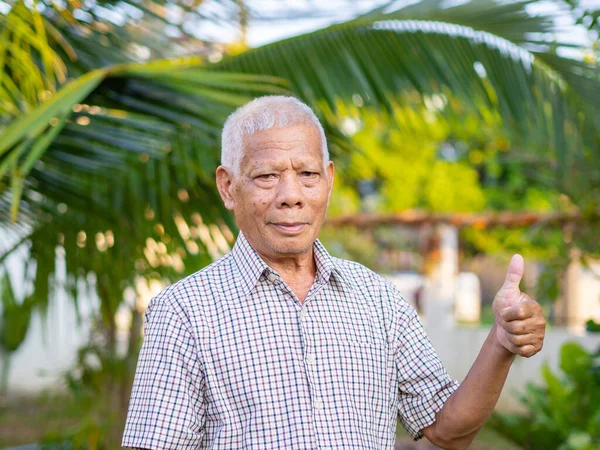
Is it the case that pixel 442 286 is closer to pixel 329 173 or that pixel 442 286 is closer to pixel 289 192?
pixel 329 173

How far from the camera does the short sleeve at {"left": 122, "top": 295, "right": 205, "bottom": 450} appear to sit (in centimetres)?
176

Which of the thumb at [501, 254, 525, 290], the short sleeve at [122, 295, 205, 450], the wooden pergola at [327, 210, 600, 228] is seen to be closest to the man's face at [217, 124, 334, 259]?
the short sleeve at [122, 295, 205, 450]

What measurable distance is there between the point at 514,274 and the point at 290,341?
0.46 meters

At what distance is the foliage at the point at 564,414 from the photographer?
542cm

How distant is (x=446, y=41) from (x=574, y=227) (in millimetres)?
1883

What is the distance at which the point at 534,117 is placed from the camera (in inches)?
155

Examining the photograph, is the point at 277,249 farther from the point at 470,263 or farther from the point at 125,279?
the point at 470,263

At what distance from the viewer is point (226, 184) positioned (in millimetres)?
2018

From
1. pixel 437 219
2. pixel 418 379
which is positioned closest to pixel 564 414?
pixel 418 379

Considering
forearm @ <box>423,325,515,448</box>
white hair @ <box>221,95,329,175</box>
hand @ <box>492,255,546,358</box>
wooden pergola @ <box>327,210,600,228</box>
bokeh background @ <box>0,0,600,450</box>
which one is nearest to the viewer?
hand @ <box>492,255,546,358</box>

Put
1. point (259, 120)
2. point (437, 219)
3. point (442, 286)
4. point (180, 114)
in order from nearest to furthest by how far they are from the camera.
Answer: point (259, 120)
point (180, 114)
point (437, 219)
point (442, 286)

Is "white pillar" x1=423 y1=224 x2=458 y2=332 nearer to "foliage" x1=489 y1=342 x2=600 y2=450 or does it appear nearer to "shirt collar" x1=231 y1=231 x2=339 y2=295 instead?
"foliage" x1=489 y1=342 x2=600 y2=450

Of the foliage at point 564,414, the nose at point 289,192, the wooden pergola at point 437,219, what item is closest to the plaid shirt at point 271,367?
the nose at point 289,192

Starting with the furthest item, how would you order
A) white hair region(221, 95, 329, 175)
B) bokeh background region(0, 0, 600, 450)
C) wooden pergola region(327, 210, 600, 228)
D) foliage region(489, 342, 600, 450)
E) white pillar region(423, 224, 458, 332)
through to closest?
1. white pillar region(423, 224, 458, 332)
2. wooden pergola region(327, 210, 600, 228)
3. foliage region(489, 342, 600, 450)
4. bokeh background region(0, 0, 600, 450)
5. white hair region(221, 95, 329, 175)
